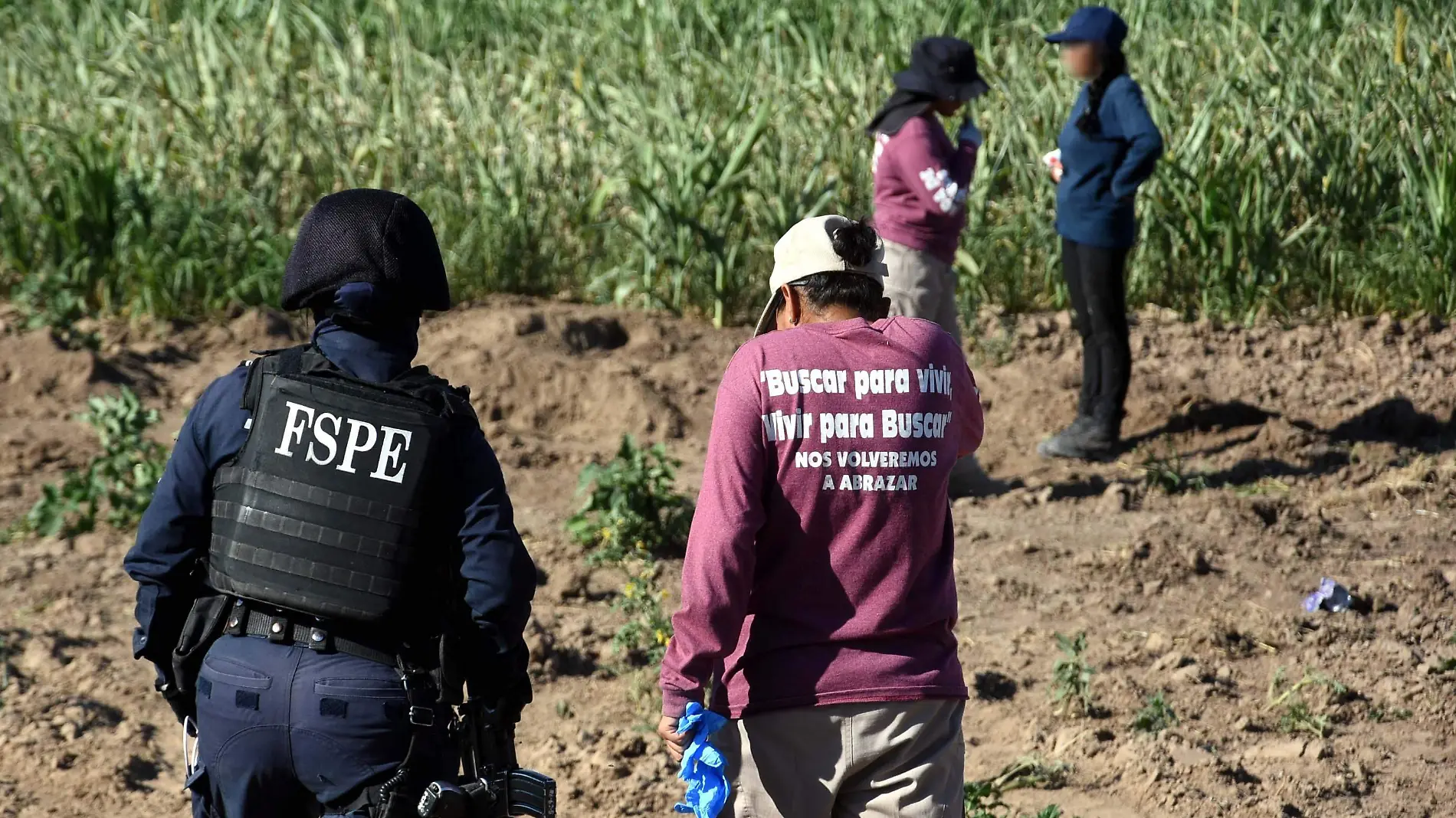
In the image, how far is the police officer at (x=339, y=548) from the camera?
253cm

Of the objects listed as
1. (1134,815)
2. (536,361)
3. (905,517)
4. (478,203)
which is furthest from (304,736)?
(478,203)

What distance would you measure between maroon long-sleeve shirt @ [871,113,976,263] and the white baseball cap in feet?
9.55

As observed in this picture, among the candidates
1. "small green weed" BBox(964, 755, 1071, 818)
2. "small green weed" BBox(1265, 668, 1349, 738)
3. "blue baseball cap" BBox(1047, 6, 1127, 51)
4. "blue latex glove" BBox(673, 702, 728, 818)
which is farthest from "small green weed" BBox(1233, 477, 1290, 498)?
"blue latex glove" BBox(673, 702, 728, 818)

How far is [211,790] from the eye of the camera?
8.64 feet

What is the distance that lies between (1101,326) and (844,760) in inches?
154

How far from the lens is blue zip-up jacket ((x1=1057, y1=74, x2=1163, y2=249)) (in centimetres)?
584

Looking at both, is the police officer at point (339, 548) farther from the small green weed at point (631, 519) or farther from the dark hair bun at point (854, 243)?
the small green weed at point (631, 519)

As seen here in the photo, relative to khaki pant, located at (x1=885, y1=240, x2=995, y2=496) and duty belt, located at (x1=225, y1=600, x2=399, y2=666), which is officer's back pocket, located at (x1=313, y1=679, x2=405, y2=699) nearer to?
duty belt, located at (x1=225, y1=600, x2=399, y2=666)

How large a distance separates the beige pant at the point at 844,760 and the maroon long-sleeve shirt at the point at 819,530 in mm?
35

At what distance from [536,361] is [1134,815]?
3.82 metres

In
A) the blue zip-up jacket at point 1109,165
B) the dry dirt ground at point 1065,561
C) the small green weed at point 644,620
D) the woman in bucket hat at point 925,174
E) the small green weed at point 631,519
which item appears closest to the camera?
the dry dirt ground at point 1065,561

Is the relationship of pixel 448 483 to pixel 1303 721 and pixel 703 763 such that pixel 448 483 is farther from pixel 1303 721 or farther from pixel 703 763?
pixel 1303 721

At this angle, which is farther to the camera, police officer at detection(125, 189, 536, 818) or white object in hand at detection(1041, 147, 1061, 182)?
white object in hand at detection(1041, 147, 1061, 182)

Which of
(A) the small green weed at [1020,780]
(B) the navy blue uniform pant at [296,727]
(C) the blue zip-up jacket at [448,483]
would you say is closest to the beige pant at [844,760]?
(C) the blue zip-up jacket at [448,483]
